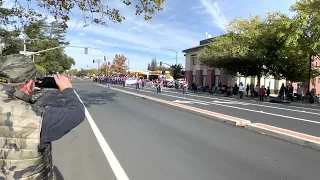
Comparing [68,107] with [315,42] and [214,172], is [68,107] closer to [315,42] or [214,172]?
[214,172]

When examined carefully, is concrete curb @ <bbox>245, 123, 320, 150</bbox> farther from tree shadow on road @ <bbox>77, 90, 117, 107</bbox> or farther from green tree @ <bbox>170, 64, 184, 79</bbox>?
green tree @ <bbox>170, 64, 184, 79</bbox>

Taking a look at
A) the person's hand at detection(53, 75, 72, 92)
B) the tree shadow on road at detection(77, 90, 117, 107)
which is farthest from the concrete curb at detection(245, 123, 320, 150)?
the tree shadow on road at detection(77, 90, 117, 107)

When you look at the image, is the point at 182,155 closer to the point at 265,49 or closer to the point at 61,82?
the point at 61,82

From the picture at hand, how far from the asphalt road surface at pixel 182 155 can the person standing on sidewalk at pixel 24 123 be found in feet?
11.3

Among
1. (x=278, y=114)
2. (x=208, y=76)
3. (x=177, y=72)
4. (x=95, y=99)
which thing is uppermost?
(x=177, y=72)

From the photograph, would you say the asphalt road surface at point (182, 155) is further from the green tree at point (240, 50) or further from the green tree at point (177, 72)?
the green tree at point (177, 72)

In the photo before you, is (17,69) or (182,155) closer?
(17,69)

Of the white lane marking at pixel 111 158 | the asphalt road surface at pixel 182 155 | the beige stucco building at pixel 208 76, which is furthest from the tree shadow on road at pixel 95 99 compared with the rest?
the beige stucco building at pixel 208 76

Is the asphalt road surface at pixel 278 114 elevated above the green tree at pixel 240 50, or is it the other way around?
the green tree at pixel 240 50

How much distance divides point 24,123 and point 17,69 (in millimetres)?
374

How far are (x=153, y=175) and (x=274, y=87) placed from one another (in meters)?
52.4

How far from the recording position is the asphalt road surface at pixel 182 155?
5.88m

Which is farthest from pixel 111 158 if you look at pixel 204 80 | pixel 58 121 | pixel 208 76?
pixel 204 80

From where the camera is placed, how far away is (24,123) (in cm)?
222
